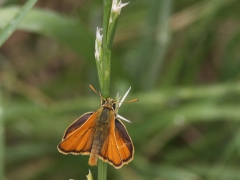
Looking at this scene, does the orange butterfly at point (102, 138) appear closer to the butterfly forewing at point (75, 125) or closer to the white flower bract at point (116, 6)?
the butterfly forewing at point (75, 125)

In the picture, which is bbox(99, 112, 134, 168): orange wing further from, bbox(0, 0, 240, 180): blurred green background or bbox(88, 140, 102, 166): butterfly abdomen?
bbox(0, 0, 240, 180): blurred green background

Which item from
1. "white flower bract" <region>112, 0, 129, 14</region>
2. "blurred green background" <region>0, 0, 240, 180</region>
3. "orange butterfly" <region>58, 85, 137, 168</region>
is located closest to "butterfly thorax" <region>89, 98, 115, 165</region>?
"orange butterfly" <region>58, 85, 137, 168</region>

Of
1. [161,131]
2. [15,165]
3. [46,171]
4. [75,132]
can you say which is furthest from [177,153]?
[75,132]

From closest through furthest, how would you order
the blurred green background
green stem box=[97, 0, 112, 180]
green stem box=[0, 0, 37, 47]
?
green stem box=[97, 0, 112, 180] < green stem box=[0, 0, 37, 47] < the blurred green background

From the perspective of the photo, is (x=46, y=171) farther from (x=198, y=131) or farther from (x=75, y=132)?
(x=75, y=132)

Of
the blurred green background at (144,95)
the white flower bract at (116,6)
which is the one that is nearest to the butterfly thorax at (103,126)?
the white flower bract at (116,6)

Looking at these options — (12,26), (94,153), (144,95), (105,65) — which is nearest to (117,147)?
(94,153)

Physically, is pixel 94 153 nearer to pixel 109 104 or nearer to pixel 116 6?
pixel 109 104
